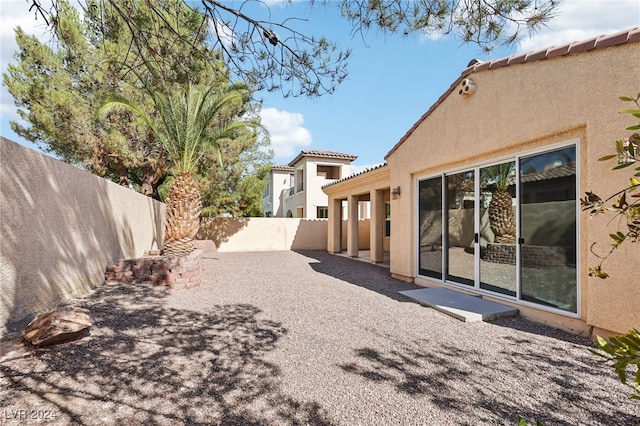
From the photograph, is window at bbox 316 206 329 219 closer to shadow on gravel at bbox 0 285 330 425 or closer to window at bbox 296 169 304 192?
window at bbox 296 169 304 192

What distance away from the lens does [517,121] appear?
254 inches

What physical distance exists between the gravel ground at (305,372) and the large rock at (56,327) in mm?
138

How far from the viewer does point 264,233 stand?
845 inches

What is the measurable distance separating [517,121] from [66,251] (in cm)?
952

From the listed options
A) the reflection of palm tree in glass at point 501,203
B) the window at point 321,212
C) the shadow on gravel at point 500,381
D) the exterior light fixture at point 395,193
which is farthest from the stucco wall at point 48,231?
the window at point 321,212

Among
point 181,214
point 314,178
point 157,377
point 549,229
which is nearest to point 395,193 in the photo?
Result: point 549,229

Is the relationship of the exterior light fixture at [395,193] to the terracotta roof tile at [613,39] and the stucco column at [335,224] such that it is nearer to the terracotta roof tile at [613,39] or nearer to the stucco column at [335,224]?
the terracotta roof tile at [613,39]

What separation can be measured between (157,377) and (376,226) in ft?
37.7

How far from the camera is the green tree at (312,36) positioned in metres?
4.43

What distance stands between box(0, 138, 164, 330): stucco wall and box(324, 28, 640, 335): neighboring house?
28.6 ft

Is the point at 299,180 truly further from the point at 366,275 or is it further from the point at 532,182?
the point at 532,182

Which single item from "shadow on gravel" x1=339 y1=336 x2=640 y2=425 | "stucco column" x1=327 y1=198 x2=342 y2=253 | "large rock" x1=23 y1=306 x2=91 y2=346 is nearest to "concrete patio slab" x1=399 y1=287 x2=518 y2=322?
"shadow on gravel" x1=339 y1=336 x2=640 y2=425

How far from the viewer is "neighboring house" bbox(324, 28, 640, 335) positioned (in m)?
4.95

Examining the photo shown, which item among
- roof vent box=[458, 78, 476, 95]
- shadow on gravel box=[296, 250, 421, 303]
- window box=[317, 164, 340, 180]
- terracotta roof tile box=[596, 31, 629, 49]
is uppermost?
window box=[317, 164, 340, 180]
